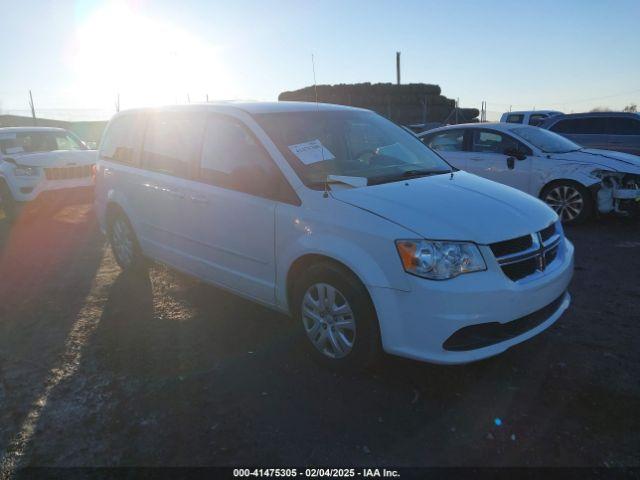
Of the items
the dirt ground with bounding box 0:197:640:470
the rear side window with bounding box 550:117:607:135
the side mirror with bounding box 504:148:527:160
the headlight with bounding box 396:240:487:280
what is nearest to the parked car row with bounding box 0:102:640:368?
the headlight with bounding box 396:240:487:280

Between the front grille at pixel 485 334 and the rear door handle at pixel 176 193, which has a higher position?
the rear door handle at pixel 176 193

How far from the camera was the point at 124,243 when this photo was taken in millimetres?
5539

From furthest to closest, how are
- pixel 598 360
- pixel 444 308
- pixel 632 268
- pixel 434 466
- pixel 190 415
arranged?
pixel 632 268, pixel 598 360, pixel 190 415, pixel 444 308, pixel 434 466

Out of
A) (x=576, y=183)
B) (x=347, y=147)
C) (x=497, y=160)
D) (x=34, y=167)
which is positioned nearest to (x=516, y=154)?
(x=497, y=160)

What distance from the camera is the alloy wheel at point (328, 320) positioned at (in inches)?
123

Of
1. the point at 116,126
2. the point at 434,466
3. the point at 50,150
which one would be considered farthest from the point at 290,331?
the point at 50,150

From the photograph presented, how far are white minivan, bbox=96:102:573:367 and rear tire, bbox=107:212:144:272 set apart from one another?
0.57m

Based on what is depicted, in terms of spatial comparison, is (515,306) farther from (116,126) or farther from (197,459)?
(116,126)

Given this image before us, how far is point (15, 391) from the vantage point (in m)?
3.29

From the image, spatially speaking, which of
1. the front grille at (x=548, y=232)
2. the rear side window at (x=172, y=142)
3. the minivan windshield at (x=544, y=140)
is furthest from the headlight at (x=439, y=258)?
the minivan windshield at (x=544, y=140)

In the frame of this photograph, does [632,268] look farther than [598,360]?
Yes

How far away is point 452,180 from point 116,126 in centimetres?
393

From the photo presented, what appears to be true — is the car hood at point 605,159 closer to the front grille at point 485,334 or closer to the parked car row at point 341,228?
the parked car row at point 341,228

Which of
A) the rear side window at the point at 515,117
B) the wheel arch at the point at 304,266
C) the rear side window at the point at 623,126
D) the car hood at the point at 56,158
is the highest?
the rear side window at the point at 515,117
